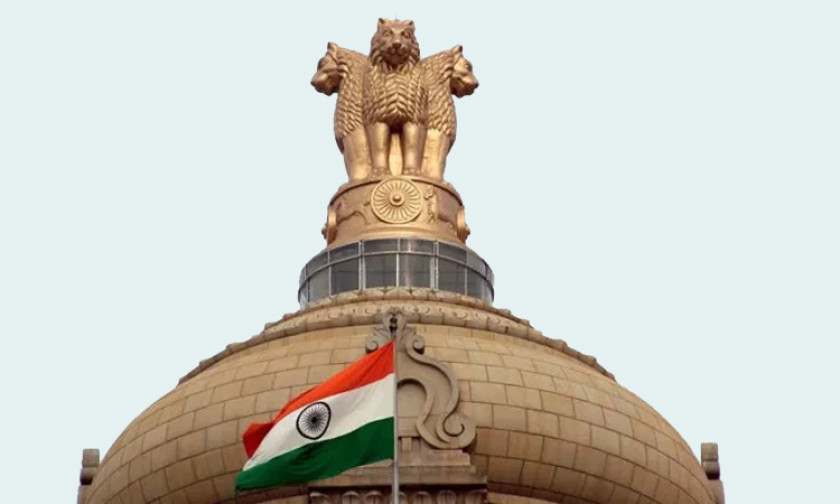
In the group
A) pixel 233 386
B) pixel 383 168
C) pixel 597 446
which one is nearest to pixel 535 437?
pixel 597 446

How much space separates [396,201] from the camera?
248 ft

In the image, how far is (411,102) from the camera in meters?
77.8

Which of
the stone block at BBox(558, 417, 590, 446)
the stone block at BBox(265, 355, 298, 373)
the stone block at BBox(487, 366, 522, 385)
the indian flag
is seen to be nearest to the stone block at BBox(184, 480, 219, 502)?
the stone block at BBox(265, 355, 298, 373)

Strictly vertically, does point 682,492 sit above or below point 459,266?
below

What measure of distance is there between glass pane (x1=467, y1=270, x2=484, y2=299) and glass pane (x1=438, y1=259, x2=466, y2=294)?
25cm

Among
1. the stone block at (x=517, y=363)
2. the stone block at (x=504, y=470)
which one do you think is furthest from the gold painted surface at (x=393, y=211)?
the stone block at (x=504, y=470)

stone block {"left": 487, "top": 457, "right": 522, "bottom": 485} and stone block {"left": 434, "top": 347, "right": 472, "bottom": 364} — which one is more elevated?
stone block {"left": 434, "top": 347, "right": 472, "bottom": 364}

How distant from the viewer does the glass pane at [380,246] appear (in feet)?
245

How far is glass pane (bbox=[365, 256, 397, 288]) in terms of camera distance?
7438 centimetres

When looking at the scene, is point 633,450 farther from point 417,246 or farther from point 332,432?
point 332,432

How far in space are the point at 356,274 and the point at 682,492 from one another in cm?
933

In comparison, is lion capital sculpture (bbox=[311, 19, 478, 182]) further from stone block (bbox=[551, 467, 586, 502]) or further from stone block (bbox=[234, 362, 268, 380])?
stone block (bbox=[551, 467, 586, 502])

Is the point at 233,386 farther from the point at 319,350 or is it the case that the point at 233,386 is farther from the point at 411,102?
the point at 411,102

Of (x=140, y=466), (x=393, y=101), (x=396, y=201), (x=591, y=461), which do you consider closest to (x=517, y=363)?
(x=591, y=461)
